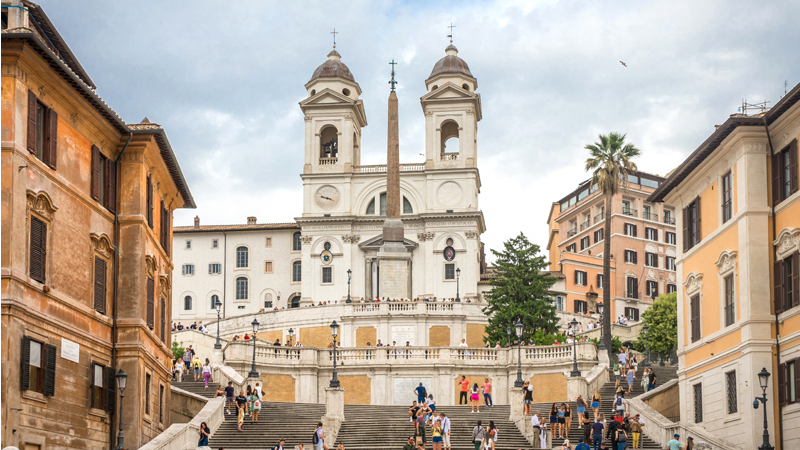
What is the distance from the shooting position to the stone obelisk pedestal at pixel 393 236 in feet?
264

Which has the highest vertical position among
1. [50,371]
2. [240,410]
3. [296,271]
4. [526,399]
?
[296,271]

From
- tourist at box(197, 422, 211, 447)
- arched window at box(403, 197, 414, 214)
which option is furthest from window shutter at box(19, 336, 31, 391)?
arched window at box(403, 197, 414, 214)

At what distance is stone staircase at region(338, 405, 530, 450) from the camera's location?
36.8m

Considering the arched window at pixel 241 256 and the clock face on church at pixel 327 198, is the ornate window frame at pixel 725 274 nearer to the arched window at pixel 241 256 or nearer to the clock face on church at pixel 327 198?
the clock face on church at pixel 327 198

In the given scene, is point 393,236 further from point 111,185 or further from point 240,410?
point 111,185

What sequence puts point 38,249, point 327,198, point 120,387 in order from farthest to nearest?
point 327,198 → point 120,387 → point 38,249

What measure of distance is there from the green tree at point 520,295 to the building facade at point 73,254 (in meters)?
29.4

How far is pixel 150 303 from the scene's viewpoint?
35781 millimetres

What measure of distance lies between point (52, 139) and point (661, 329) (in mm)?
51846

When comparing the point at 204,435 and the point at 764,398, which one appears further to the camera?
the point at 204,435

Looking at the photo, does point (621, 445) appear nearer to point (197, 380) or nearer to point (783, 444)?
point (783, 444)

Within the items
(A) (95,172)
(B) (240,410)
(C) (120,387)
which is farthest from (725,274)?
(A) (95,172)

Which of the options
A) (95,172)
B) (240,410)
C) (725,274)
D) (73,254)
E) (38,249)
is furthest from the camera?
(240,410)

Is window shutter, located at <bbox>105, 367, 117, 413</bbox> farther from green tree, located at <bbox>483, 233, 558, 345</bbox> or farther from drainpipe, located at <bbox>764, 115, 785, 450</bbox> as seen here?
green tree, located at <bbox>483, 233, 558, 345</bbox>
